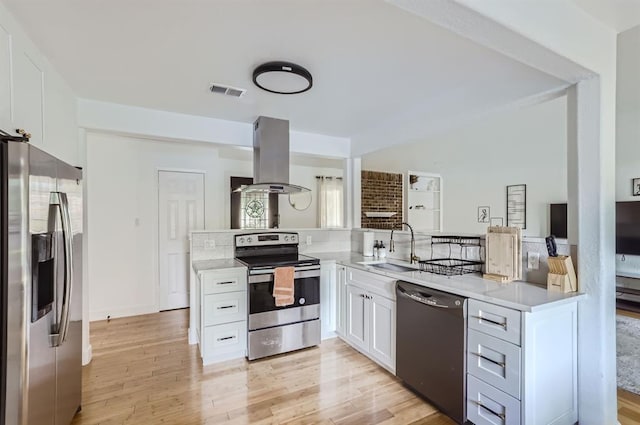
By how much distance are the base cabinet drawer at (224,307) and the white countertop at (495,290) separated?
1352 millimetres

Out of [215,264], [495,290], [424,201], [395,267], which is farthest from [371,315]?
[424,201]

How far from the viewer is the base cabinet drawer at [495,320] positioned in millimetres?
→ 1623

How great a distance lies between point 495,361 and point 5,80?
116 inches

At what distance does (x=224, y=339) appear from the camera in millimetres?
2820

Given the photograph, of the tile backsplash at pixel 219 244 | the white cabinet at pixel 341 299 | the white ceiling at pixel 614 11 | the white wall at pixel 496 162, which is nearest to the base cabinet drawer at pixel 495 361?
the white cabinet at pixel 341 299

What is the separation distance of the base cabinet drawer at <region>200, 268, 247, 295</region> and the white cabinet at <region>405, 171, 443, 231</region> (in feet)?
13.3

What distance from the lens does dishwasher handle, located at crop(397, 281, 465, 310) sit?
1910mm

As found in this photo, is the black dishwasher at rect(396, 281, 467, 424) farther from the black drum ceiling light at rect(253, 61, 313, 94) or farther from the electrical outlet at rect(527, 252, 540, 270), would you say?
the black drum ceiling light at rect(253, 61, 313, 94)

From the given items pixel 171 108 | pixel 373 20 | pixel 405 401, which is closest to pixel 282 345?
pixel 405 401

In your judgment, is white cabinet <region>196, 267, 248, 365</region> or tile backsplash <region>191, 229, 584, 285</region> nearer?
tile backsplash <region>191, 229, 584, 285</region>

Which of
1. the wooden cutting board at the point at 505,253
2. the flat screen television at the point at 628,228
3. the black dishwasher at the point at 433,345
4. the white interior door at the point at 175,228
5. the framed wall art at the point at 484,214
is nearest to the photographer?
the black dishwasher at the point at 433,345

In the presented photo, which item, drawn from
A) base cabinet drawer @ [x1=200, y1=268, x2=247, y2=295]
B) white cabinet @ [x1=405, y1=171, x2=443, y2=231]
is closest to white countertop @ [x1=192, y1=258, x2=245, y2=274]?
base cabinet drawer @ [x1=200, y1=268, x2=247, y2=295]

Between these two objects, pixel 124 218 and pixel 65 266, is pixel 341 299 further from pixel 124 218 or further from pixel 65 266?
pixel 124 218

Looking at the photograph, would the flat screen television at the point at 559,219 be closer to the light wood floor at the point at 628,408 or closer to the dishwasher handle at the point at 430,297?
the light wood floor at the point at 628,408
